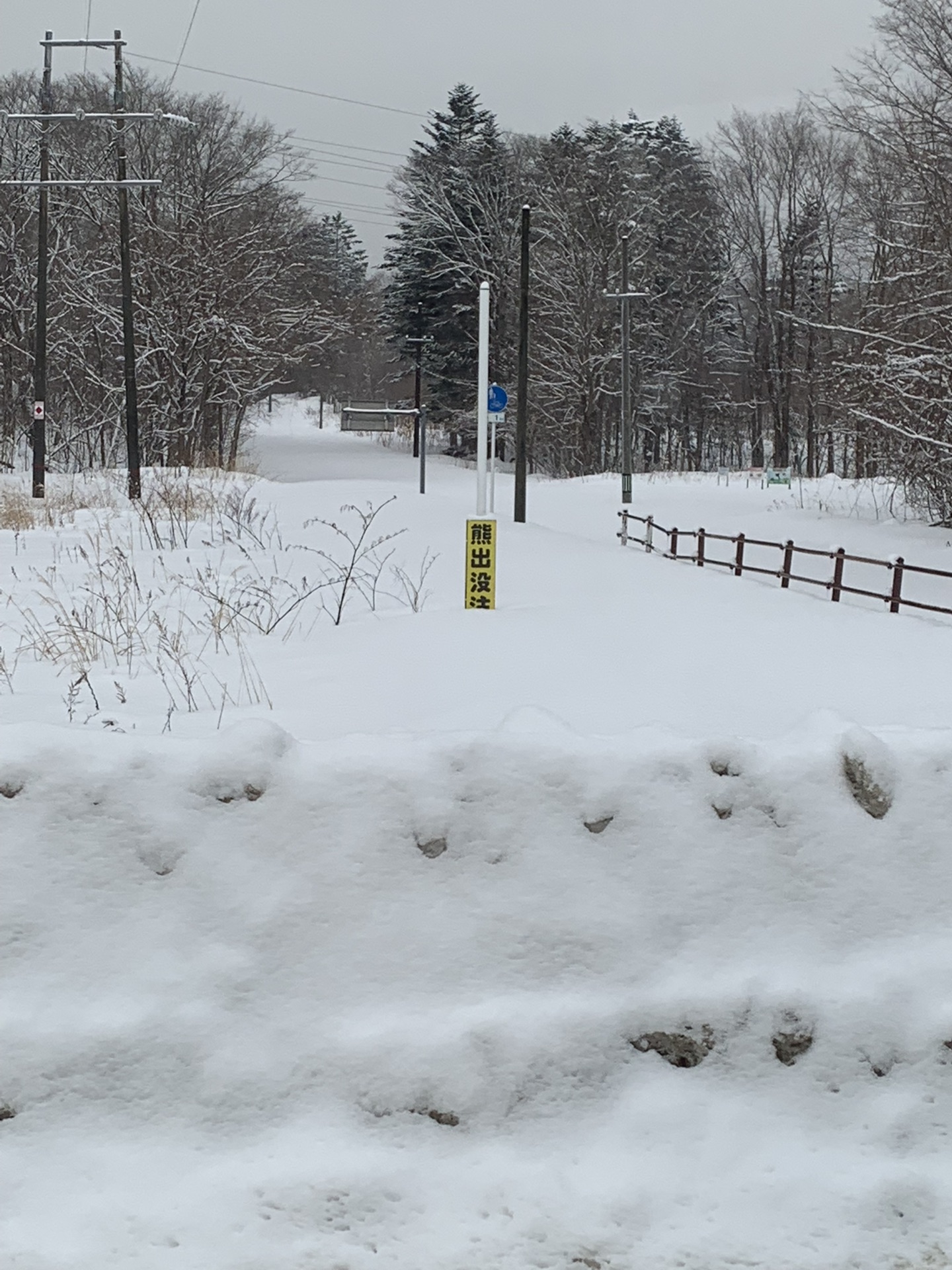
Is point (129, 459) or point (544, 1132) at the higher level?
point (129, 459)

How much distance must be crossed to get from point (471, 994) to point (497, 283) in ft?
153

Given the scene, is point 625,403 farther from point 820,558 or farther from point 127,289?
point 127,289

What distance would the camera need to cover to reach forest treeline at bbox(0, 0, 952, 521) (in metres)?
37.1

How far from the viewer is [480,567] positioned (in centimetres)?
911

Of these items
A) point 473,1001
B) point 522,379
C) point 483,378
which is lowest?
point 473,1001

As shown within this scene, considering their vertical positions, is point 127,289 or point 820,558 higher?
point 127,289

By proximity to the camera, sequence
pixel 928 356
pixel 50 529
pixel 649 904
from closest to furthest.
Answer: pixel 649 904
pixel 50 529
pixel 928 356

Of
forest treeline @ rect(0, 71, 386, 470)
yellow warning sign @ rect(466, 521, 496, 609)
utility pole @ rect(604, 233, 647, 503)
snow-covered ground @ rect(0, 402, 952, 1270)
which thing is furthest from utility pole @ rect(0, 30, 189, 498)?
snow-covered ground @ rect(0, 402, 952, 1270)

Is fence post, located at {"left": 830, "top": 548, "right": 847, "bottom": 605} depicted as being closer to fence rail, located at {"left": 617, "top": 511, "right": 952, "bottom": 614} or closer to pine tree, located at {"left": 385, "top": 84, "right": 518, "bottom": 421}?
fence rail, located at {"left": 617, "top": 511, "right": 952, "bottom": 614}

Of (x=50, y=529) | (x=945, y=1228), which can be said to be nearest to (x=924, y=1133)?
(x=945, y=1228)

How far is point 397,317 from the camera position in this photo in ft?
171

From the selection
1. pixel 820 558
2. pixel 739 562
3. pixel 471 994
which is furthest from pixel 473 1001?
pixel 820 558

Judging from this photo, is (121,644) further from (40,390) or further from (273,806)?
(40,390)

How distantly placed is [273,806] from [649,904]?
54.4 inches
